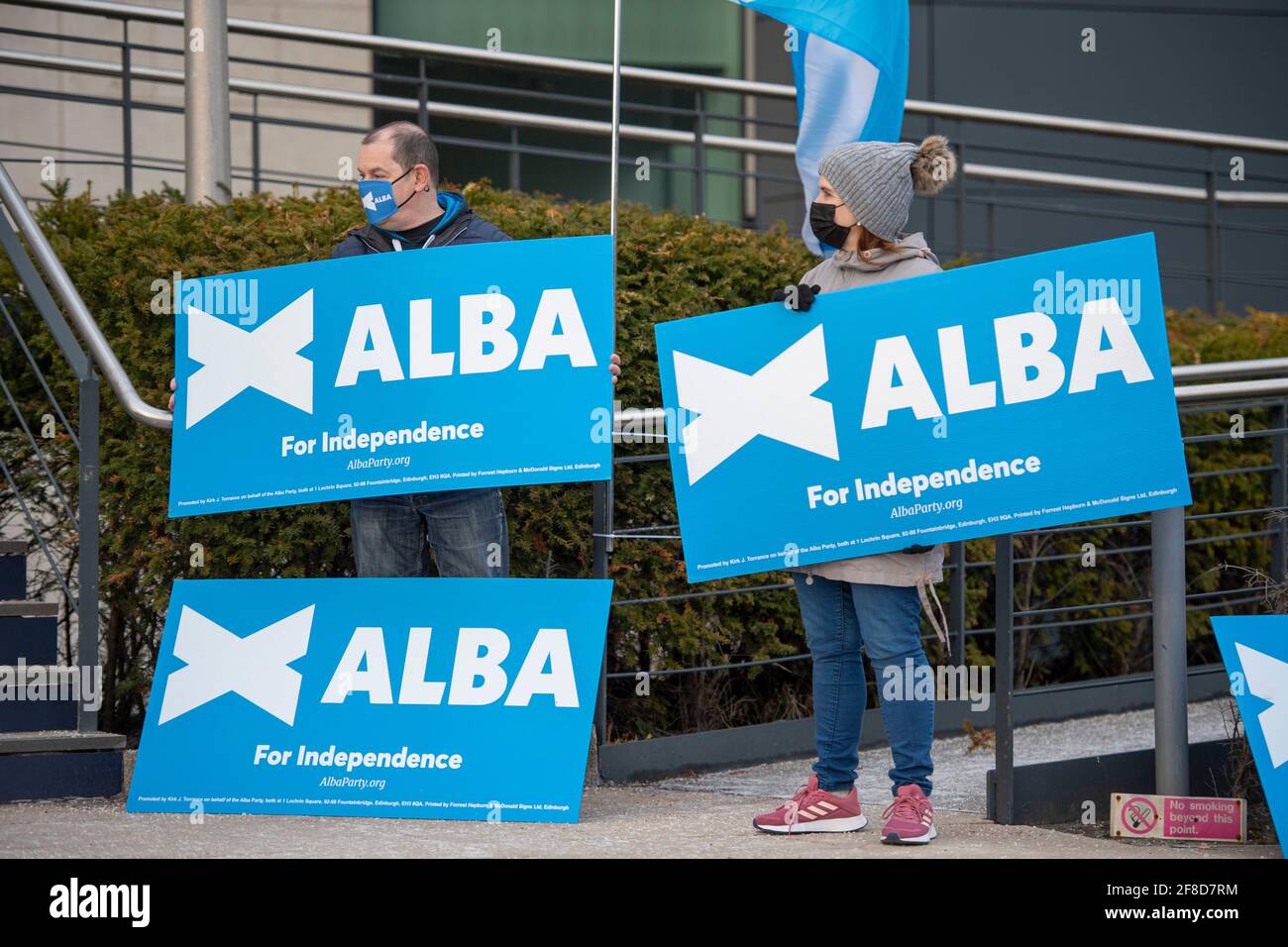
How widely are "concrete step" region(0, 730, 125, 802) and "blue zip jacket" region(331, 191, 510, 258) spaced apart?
1.71 meters

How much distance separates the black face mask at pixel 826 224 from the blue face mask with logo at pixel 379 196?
1.32 metres

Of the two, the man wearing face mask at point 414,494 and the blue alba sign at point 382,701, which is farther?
the man wearing face mask at point 414,494

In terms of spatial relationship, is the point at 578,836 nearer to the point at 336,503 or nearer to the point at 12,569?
the point at 336,503

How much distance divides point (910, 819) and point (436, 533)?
1.73 metres

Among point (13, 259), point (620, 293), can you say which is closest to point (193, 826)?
point (13, 259)

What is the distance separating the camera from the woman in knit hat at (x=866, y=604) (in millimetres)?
4406

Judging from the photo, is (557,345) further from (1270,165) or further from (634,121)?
(1270,165)

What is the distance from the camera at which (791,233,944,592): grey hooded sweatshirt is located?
4480 mm

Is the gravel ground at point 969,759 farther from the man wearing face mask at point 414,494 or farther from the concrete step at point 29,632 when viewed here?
the concrete step at point 29,632

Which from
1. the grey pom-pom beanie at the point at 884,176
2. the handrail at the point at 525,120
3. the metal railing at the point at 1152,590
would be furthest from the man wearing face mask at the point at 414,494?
the handrail at the point at 525,120

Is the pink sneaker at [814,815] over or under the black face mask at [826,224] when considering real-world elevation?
under

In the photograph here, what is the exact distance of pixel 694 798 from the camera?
530 centimetres

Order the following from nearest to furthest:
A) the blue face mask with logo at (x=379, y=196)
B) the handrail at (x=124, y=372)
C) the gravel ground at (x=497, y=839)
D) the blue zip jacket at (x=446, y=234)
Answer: the gravel ground at (x=497, y=839) → the blue face mask with logo at (x=379, y=196) → the blue zip jacket at (x=446, y=234) → the handrail at (x=124, y=372)

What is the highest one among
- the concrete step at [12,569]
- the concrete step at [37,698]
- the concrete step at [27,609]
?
the concrete step at [12,569]
